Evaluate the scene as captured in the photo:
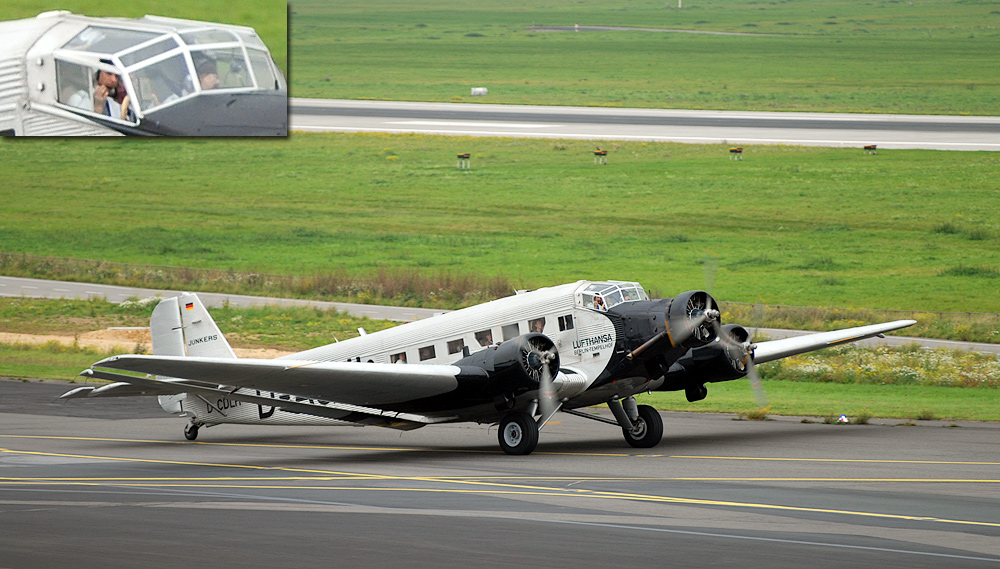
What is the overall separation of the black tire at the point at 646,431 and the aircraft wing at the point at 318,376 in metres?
4.76

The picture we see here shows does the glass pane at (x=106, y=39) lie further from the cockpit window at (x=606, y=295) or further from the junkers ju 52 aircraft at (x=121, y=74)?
the cockpit window at (x=606, y=295)

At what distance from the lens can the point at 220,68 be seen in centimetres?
4209

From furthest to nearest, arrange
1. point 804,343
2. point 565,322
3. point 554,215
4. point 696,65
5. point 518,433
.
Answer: point 696,65
point 554,215
point 804,343
point 565,322
point 518,433

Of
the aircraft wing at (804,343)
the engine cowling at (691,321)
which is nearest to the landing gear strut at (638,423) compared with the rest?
the engine cowling at (691,321)

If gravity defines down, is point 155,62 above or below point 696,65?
below

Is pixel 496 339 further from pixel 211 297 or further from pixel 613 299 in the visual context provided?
pixel 211 297

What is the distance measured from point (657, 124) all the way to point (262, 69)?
6322 cm

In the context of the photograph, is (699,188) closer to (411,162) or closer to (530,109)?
(411,162)

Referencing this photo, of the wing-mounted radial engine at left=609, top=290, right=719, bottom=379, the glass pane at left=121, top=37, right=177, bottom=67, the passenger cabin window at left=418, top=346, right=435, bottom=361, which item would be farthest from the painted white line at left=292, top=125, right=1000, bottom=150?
the passenger cabin window at left=418, top=346, right=435, bottom=361

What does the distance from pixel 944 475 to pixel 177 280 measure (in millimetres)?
52225

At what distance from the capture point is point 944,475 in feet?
76.3

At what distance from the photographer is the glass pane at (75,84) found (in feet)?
129

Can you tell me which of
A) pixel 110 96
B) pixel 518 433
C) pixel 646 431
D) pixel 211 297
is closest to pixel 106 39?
pixel 110 96

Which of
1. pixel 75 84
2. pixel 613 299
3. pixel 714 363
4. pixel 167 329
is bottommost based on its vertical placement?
pixel 714 363
